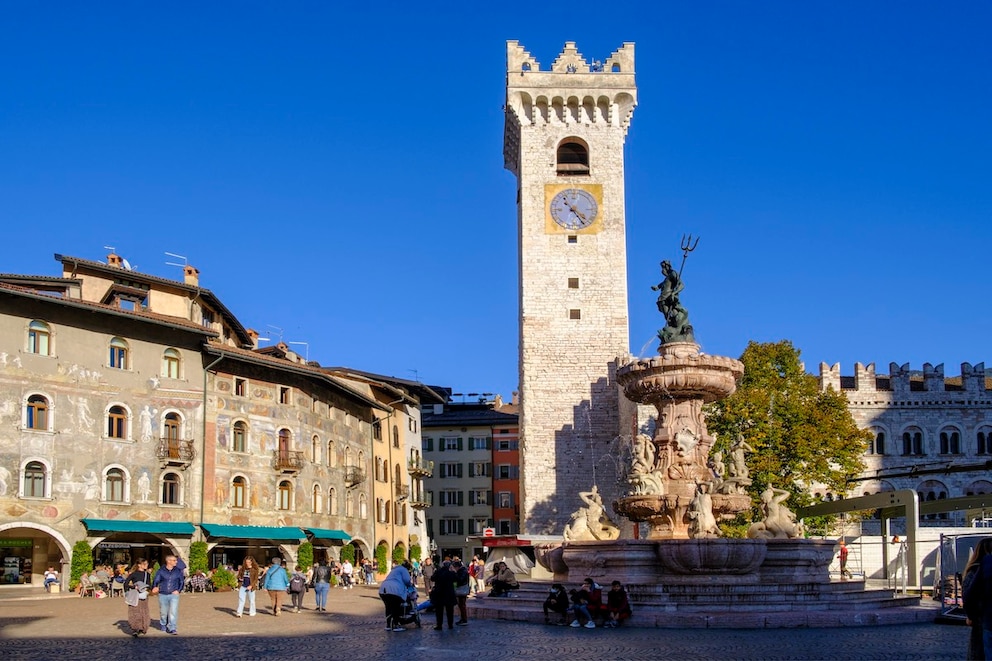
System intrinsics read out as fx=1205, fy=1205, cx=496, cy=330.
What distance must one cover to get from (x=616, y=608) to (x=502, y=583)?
205 inches

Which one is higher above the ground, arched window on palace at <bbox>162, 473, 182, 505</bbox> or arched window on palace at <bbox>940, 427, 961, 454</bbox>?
arched window on palace at <bbox>940, 427, 961, 454</bbox>

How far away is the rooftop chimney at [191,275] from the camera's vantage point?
4869 centimetres

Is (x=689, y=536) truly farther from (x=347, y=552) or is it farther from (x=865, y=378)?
(x=865, y=378)

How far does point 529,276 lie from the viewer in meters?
50.6

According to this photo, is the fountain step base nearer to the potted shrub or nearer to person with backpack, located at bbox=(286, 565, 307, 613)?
person with backpack, located at bbox=(286, 565, 307, 613)

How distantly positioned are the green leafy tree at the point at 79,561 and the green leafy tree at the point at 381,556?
17.9 metres

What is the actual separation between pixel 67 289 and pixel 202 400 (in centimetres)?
612

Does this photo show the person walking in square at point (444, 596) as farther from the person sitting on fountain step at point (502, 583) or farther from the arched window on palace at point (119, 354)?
the arched window on palace at point (119, 354)

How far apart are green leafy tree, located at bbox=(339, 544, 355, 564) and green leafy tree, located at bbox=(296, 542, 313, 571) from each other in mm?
5502

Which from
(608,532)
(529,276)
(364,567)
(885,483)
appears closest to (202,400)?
(364,567)

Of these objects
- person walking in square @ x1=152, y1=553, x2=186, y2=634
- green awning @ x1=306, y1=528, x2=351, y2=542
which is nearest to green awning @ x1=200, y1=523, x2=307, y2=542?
green awning @ x1=306, y1=528, x2=351, y2=542

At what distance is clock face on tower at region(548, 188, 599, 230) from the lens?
169ft

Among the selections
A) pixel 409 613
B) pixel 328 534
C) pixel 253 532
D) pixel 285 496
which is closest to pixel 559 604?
pixel 409 613

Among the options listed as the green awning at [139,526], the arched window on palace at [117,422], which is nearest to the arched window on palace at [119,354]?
the arched window on palace at [117,422]
